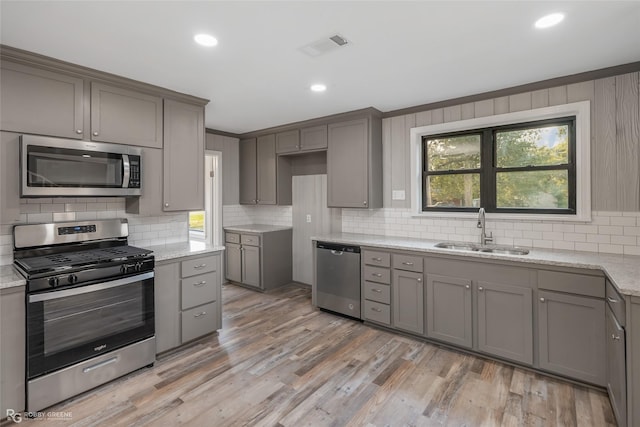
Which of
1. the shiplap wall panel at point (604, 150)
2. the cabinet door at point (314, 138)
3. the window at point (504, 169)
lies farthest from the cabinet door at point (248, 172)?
the shiplap wall panel at point (604, 150)

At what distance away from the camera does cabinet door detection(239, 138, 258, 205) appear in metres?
5.22

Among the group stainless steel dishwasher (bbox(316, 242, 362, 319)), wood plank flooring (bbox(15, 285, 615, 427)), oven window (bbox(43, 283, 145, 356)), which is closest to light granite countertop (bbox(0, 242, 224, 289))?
oven window (bbox(43, 283, 145, 356))

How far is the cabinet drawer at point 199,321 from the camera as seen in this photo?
9.84 ft

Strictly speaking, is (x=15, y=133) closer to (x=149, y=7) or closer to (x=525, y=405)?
(x=149, y=7)

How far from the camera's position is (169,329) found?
A: 2863mm

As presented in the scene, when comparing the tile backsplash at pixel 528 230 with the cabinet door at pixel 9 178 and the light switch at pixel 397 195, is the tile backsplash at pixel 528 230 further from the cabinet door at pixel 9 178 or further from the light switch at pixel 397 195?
the cabinet door at pixel 9 178

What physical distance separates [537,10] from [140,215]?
3.37 meters

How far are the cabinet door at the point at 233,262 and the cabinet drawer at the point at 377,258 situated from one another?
225 cm

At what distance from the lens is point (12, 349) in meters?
2.02

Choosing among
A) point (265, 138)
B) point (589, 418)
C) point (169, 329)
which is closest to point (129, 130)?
point (169, 329)

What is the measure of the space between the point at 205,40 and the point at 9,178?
1686 mm

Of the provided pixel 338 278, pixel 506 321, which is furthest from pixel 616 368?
pixel 338 278

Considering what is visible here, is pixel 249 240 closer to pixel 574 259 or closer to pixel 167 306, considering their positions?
pixel 167 306

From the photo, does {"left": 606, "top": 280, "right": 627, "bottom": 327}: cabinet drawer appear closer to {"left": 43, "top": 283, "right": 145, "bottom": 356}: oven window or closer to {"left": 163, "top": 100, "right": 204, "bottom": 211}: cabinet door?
{"left": 43, "top": 283, "right": 145, "bottom": 356}: oven window
